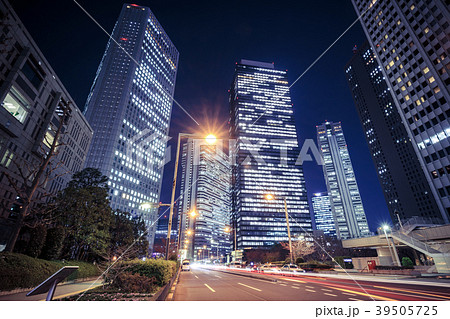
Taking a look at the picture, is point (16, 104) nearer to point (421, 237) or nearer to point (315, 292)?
point (315, 292)

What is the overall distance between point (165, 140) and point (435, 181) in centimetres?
12902

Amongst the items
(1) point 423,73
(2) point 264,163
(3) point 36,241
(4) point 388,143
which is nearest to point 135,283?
(3) point 36,241

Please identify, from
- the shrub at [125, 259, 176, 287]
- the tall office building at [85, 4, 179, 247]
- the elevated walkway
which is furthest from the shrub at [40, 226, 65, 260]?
the tall office building at [85, 4, 179, 247]

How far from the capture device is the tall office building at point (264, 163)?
139 m

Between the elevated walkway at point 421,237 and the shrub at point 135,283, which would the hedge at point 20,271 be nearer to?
the shrub at point 135,283

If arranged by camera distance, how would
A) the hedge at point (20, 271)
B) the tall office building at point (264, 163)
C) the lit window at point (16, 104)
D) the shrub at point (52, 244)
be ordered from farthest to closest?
1. the tall office building at point (264, 163)
2. the lit window at point (16, 104)
3. the shrub at point (52, 244)
4. the hedge at point (20, 271)

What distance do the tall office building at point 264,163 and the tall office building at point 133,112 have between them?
A: 5859 cm

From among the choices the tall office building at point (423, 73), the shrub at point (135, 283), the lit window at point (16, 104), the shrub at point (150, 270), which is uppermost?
the tall office building at point (423, 73)

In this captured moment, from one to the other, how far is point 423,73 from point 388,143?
91.2 metres

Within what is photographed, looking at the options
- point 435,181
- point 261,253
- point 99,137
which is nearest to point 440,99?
point 435,181

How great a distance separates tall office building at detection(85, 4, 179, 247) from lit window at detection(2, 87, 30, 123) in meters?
62.7

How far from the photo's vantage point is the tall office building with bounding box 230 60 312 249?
5468 inches

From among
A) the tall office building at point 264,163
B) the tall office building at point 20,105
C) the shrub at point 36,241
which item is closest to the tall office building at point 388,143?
the tall office building at point 264,163
